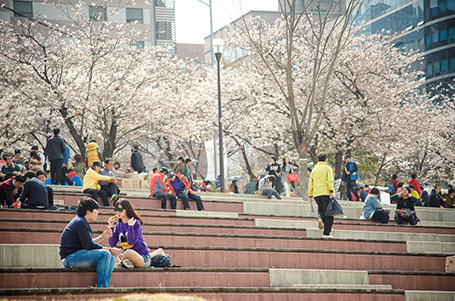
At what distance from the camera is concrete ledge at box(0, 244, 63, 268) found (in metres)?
8.87

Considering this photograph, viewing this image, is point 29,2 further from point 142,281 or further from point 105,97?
point 142,281

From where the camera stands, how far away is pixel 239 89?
110ft

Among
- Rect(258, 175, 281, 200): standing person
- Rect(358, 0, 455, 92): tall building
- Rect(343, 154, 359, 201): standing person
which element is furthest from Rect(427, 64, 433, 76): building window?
Rect(258, 175, 281, 200): standing person

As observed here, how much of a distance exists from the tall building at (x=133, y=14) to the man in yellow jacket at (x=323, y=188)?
1316 inches

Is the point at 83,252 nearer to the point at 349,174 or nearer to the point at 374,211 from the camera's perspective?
the point at 374,211

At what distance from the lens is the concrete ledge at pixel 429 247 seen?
45.1 ft

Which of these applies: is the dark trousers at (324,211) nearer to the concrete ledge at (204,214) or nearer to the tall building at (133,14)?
the concrete ledge at (204,214)

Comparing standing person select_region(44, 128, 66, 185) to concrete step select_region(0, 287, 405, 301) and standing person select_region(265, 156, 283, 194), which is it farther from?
concrete step select_region(0, 287, 405, 301)

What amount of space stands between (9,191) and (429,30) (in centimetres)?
5849

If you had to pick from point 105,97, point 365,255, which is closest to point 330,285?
point 365,255

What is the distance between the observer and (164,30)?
66312 mm

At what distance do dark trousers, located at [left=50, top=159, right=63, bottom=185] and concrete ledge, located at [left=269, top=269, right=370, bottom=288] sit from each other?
9946 millimetres

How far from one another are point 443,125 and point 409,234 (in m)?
23.5

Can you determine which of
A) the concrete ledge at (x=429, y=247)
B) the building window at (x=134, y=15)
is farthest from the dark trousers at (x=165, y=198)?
the building window at (x=134, y=15)
